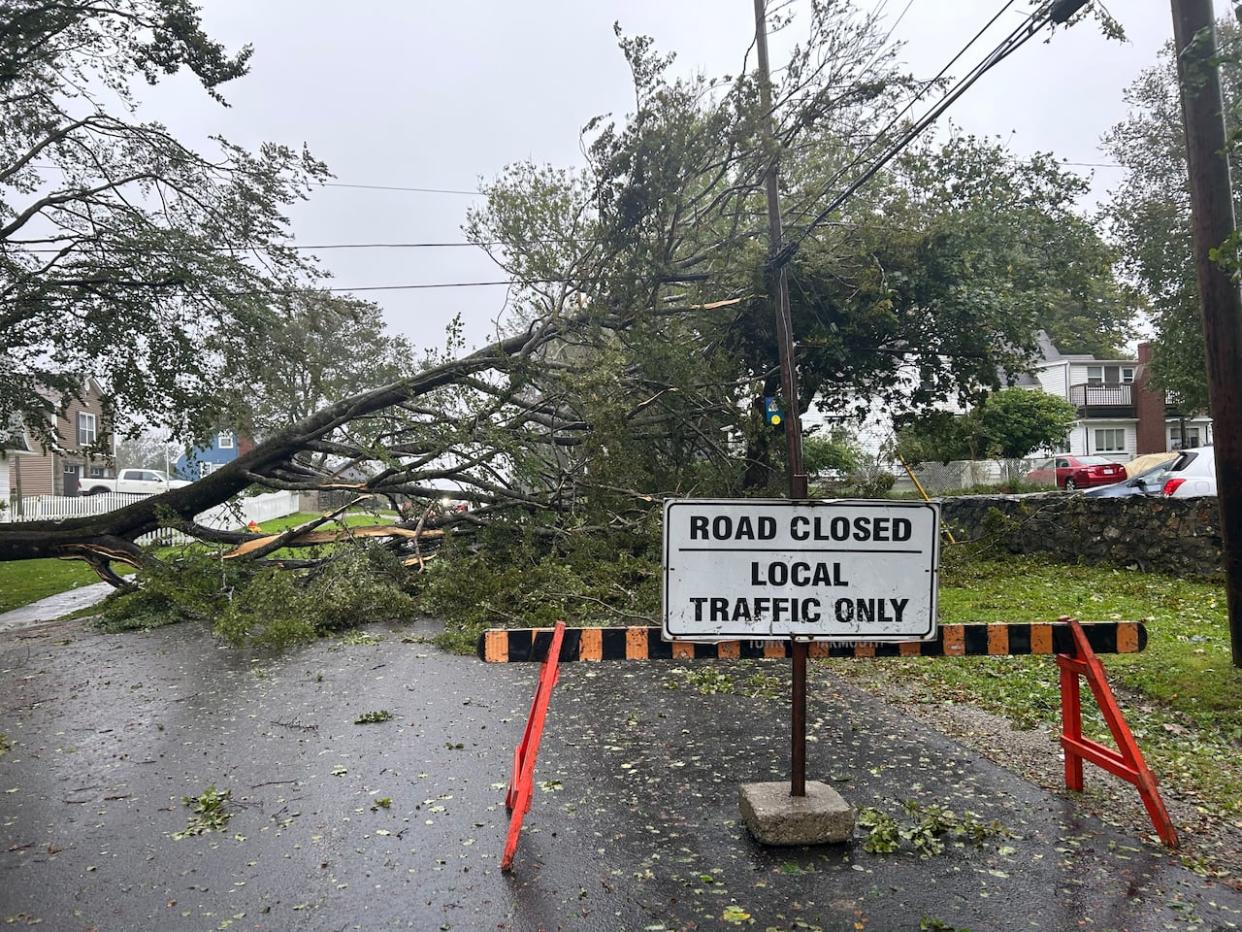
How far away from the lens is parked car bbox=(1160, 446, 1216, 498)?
45.2 ft

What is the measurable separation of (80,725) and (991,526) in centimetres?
1197

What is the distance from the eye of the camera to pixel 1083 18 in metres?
6.75

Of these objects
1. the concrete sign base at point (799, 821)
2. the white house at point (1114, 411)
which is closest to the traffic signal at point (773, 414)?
the concrete sign base at point (799, 821)

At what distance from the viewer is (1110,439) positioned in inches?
1735

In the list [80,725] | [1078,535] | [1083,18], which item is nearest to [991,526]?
[1078,535]

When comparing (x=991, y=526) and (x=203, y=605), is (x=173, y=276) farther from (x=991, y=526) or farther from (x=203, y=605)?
(x=991, y=526)

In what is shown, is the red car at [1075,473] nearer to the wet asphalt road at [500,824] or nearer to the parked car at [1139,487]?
the parked car at [1139,487]

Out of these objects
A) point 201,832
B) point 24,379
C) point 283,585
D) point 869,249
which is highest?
point 869,249

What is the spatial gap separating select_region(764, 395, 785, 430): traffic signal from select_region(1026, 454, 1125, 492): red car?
16.3 m

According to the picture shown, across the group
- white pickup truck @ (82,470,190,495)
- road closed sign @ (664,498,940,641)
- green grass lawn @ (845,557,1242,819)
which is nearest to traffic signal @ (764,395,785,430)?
green grass lawn @ (845,557,1242,819)

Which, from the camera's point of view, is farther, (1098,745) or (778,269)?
(778,269)

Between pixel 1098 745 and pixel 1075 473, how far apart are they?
25.6 meters

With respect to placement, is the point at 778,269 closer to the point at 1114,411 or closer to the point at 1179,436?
the point at 1114,411

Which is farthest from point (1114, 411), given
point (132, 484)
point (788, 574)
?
point (788, 574)
